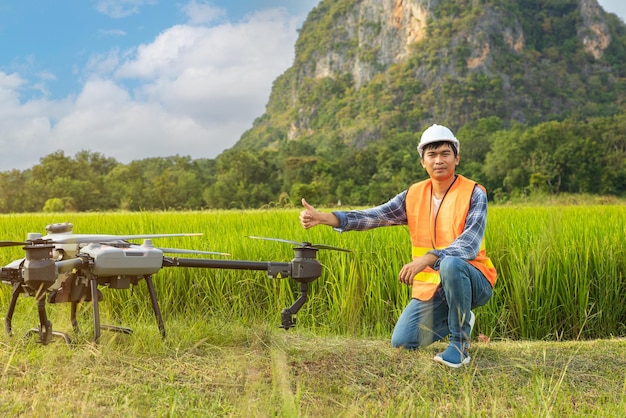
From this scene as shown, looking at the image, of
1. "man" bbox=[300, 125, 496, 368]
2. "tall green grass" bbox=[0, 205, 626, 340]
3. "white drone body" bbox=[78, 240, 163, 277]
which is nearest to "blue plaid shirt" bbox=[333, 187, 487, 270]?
"man" bbox=[300, 125, 496, 368]

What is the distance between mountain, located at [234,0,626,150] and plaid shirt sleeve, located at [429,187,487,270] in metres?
84.0

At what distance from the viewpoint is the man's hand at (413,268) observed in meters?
3.26

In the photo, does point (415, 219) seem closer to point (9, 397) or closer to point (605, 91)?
point (9, 397)

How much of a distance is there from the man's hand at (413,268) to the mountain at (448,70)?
277 ft

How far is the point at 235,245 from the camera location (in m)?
5.87

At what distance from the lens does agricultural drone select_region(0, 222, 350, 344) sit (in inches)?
126

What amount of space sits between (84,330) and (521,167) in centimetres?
5494

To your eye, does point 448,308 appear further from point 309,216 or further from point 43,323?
point 43,323

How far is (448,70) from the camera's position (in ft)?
354

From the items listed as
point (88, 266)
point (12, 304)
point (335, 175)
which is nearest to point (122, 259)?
point (88, 266)

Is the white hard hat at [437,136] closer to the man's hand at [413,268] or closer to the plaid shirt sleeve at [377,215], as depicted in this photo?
the plaid shirt sleeve at [377,215]

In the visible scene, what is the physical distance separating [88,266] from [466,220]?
6.72 feet

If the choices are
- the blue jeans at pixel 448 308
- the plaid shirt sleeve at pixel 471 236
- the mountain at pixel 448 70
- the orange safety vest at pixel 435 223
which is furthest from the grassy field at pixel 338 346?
the mountain at pixel 448 70

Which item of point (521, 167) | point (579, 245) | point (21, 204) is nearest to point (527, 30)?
point (521, 167)
